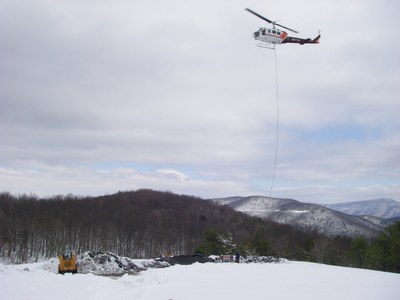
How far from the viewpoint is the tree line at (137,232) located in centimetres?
5588

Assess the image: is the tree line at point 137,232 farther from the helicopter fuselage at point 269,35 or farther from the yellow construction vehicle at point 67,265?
the helicopter fuselage at point 269,35

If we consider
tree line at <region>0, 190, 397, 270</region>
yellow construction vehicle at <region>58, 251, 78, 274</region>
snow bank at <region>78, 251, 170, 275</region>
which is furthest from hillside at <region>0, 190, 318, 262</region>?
yellow construction vehicle at <region>58, 251, 78, 274</region>

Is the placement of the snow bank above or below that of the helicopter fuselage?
below

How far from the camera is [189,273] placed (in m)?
20.0

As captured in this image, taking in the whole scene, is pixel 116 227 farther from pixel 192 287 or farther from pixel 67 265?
pixel 192 287

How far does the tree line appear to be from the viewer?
183ft

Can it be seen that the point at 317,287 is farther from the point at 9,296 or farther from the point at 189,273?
the point at 9,296

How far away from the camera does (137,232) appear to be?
106375 millimetres

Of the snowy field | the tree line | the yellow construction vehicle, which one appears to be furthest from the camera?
the tree line

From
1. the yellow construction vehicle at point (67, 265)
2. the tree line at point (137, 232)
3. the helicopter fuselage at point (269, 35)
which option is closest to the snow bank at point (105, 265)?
the yellow construction vehicle at point (67, 265)

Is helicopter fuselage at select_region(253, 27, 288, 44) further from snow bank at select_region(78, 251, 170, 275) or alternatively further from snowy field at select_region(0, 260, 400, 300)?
snow bank at select_region(78, 251, 170, 275)

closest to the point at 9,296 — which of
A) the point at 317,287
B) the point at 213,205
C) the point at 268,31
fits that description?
the point at 317,287

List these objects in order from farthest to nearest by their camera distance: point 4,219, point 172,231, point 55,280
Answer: point 172,231 → point 4,219 → point 55,280

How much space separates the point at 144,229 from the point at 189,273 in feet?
307
